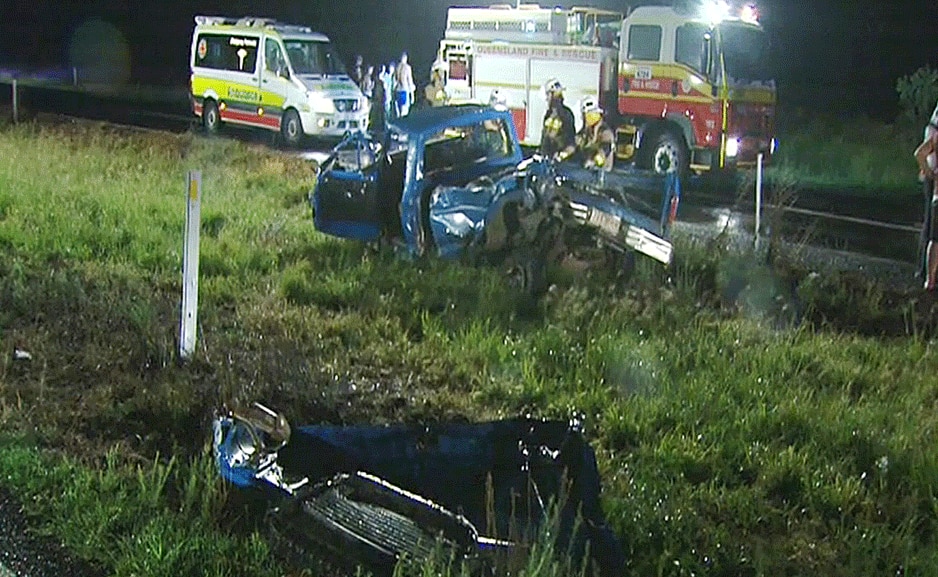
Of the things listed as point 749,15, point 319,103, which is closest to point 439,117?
point 749,15

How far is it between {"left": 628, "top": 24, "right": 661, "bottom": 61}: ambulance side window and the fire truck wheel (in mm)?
1156

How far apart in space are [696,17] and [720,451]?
1234 cm

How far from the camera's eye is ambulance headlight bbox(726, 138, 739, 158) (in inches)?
682

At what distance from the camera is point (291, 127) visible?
2275 cm

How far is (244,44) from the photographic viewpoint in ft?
77.6

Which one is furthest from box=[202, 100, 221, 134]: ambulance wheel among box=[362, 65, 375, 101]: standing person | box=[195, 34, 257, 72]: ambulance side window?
Result: box=[362, 65, 375, 101]: standing person

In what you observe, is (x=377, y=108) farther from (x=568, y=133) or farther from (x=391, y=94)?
(x=568, y=133)

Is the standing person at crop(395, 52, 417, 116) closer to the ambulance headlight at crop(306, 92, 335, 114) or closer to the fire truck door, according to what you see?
the ambulance headlight at crop(306, 92, 335, 114)

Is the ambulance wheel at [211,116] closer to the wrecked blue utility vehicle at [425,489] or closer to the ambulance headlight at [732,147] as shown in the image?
the ambulance headlight at [732,147]

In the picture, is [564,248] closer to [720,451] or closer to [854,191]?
[720,451]

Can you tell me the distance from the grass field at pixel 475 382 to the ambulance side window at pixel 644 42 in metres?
7.61

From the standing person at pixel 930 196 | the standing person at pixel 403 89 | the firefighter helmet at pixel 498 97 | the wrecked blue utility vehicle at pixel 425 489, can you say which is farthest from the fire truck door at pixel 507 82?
the wrecked blue utility vehicle at pixel 425 489

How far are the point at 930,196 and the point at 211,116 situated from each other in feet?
55.8

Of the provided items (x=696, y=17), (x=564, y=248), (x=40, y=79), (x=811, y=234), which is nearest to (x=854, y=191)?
(x=696, y=17)
